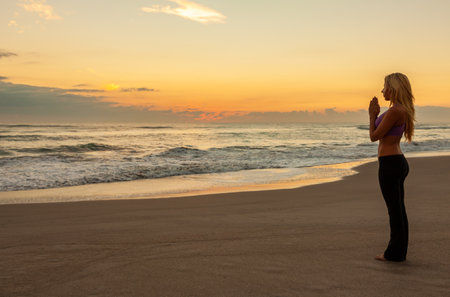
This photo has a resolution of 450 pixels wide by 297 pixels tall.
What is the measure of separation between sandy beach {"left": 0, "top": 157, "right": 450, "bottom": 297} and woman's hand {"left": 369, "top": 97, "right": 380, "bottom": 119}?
1585 millimetres

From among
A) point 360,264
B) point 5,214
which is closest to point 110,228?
point 5,214

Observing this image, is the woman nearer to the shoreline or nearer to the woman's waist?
the woman's waist

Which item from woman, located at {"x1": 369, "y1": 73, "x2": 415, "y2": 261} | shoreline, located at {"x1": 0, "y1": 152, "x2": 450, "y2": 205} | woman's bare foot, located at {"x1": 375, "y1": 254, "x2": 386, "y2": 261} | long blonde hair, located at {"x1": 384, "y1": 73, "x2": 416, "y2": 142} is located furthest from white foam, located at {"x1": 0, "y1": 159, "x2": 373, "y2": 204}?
long blonde hair, located at {"x1": 384, "y1": 73, "x2": 416, "y2": 142}

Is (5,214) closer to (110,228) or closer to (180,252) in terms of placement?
(110,228)

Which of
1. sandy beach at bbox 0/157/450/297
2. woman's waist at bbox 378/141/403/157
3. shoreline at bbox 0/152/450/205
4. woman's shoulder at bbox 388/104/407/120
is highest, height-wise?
woman's shoulder at bbox 388/104/407/120

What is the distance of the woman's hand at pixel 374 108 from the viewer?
4074 millimetres

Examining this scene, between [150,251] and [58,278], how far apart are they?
1127mm

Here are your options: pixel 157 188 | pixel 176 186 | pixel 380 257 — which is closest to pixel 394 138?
pixel 380 257

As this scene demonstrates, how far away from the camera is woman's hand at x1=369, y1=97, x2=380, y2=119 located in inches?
160

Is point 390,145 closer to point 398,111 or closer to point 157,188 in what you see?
point 398,111

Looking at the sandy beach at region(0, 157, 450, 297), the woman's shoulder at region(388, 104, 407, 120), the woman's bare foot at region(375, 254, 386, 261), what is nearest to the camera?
the sandy beach at region(0, 157, 450, 297)

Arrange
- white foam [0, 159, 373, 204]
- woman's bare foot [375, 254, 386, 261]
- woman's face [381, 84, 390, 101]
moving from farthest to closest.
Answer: white foam [0, 159, 373, 204] < woman's bare foot [375, 254, 386, 261] < woman's face [381, 84, 390, 101]

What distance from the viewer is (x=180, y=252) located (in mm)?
4586

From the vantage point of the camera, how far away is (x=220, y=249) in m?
4.68
